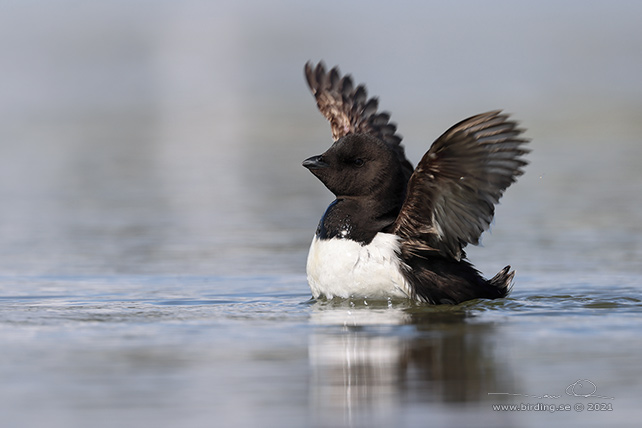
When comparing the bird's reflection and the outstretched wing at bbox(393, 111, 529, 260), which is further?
the outstretched wing at bbox(393, 111, 529, 260)

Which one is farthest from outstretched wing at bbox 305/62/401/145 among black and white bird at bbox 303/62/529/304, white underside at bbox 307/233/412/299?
white underside at bbox 307/233/412/299

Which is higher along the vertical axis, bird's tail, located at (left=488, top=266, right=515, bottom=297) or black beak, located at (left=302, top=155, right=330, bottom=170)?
black beak, located at (left=302, top=155, right=330, bottom=170)

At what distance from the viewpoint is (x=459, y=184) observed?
654cm

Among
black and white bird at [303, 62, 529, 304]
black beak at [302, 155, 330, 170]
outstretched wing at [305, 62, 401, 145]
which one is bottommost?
black and white bird at [303, 62, 529, 304]

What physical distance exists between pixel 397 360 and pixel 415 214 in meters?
1.76

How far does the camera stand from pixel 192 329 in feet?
19.8

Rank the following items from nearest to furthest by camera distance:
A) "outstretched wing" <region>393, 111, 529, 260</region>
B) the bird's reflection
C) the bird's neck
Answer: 1. the bird's reflection
2. "outstretched wing" <region>393, 111, 529, 260</region>
3. the bird's neck

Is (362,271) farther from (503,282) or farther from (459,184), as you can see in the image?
(503,282)

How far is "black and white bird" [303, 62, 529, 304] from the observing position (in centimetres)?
644

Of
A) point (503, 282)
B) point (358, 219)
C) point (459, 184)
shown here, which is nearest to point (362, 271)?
point (358, 219)

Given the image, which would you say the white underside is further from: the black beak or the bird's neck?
the black beak

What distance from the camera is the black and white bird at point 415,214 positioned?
21.1 feet

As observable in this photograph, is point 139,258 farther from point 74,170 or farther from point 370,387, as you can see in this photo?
point 74,170

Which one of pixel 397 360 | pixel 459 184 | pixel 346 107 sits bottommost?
pixel 397 360
